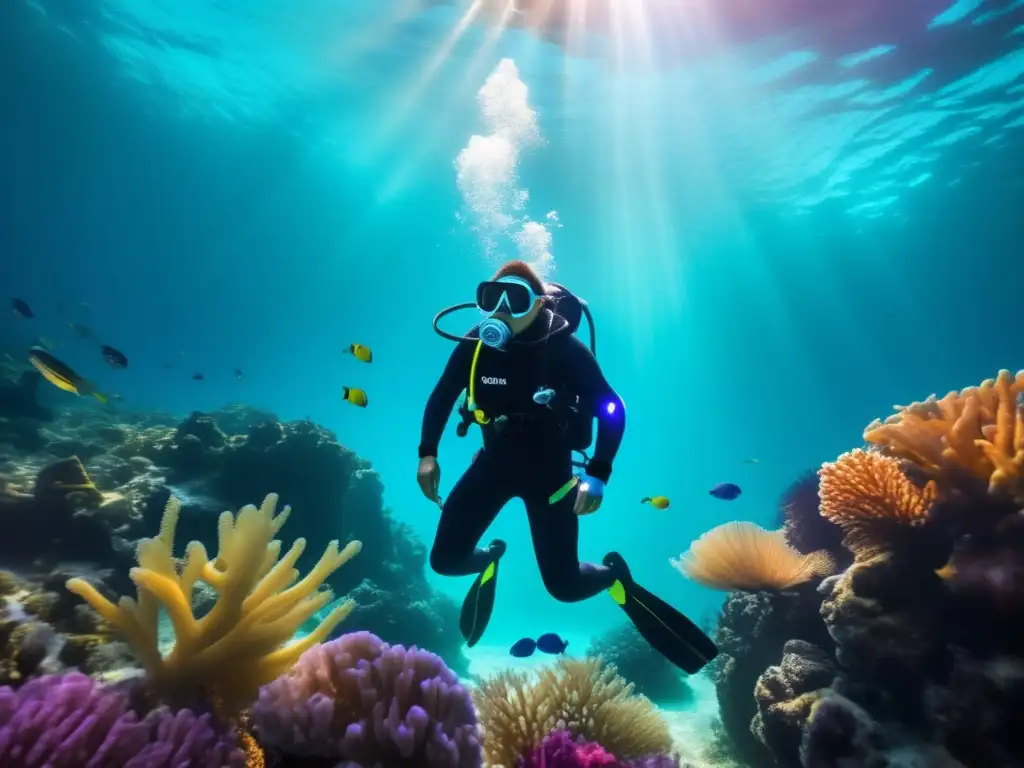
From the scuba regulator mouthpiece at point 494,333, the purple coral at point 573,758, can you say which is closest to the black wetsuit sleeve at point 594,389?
the scuba regulator mouthpiece at point 494,333

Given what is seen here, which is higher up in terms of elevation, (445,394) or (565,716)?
(445,394)

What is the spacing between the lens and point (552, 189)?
32719 millimetres

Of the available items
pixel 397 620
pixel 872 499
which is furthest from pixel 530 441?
pixel 397 620

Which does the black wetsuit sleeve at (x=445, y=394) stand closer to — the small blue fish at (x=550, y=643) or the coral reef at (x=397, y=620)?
the small blue fish at (x=550, y=643)

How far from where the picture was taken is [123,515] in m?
7.43

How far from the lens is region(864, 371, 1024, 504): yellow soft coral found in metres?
3.19

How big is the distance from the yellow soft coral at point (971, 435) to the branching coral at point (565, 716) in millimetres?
2713

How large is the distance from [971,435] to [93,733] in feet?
16.7

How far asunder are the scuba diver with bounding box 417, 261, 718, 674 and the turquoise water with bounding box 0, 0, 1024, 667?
19.0 meters

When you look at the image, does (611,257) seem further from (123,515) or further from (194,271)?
(194,271)

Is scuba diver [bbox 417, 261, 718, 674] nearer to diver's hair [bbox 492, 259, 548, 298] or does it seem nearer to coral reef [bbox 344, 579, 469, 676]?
diver's hair [bbox 492, 259, 548, 298]

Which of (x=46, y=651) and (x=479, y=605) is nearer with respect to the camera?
(x=46, y=651)

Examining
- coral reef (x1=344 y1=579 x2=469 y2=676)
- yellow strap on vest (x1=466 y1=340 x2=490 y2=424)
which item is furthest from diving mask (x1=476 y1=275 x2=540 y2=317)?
coral reef (x1=344 y1=579 x2=469 y2=676)

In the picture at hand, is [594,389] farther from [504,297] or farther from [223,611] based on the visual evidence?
[223,611]
